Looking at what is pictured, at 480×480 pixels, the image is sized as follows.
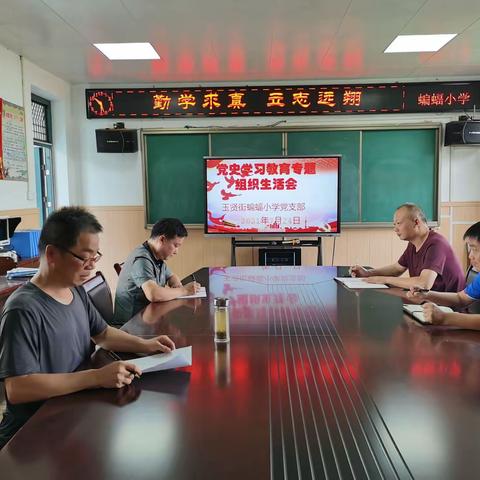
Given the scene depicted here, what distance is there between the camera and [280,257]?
16.1 ft

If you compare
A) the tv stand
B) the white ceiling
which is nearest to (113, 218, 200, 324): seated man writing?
the white ceiling

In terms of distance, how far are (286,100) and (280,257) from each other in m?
1.68

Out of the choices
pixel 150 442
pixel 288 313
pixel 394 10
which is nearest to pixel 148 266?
pixel 288 313

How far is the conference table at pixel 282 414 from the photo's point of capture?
2.81 feet

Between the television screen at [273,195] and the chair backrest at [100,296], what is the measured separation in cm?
259

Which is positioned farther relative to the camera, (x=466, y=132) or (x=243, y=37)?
(x=466, y=132)

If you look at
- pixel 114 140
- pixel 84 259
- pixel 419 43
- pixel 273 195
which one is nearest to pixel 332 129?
pixel 273 195

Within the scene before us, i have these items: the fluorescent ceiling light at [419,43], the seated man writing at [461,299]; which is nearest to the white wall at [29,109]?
the fluorescent ceiling light at [419,43]

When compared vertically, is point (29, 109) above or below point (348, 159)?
above

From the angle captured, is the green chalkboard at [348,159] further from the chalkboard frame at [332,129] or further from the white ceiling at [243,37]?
the white ceiling at [243,37]

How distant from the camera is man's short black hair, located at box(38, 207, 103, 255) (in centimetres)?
130

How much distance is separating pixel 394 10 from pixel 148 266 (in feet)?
8.00

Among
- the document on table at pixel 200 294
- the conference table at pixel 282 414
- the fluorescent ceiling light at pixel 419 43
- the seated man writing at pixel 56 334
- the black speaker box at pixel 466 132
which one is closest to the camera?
the conference table at pixel 282 414

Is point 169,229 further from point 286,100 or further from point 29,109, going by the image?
point 286,100
